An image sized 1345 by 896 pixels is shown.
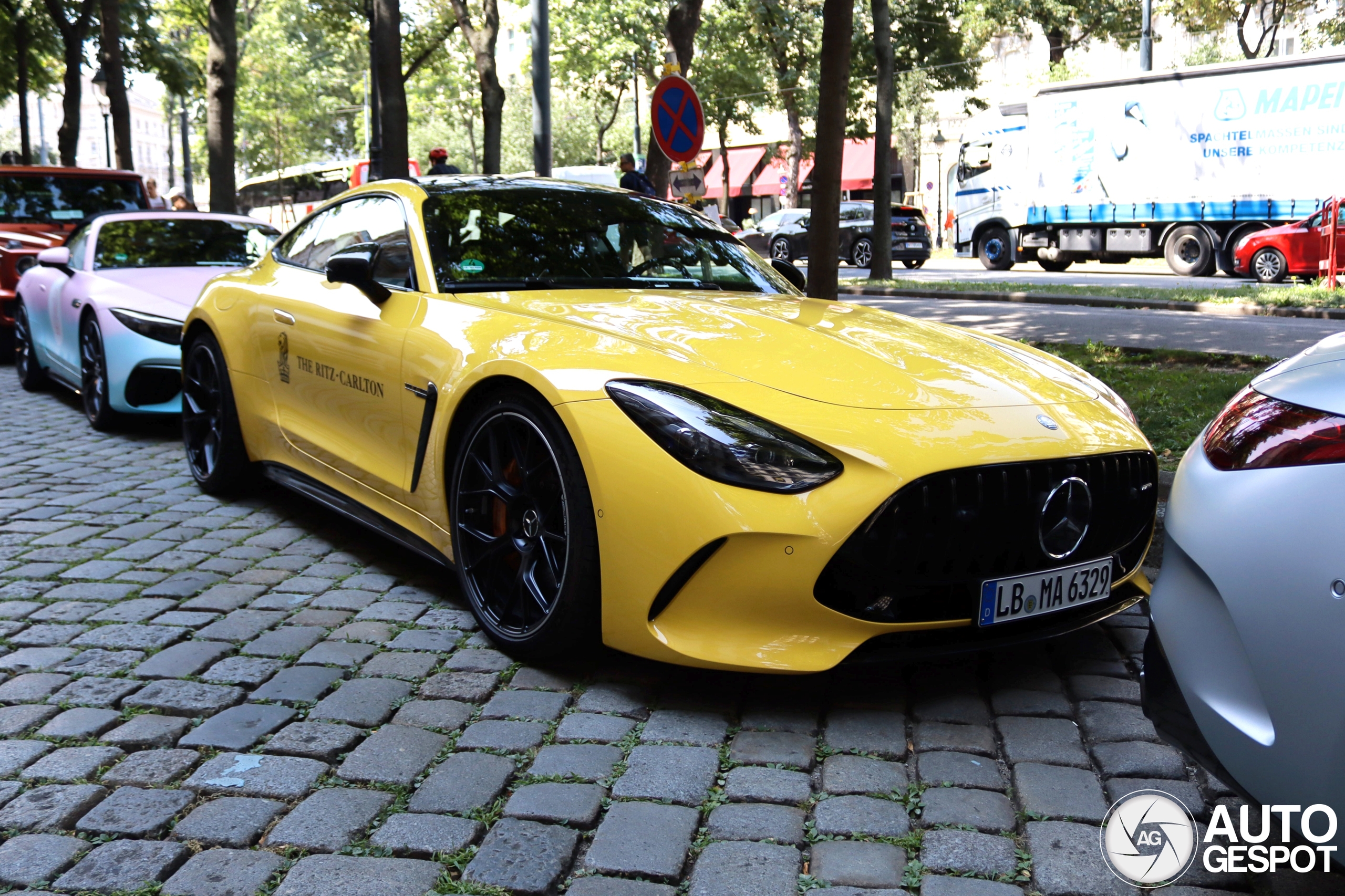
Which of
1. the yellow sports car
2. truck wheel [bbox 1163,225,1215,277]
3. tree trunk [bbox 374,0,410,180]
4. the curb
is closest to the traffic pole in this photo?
tree trunk [bbox 374,0,410,180]

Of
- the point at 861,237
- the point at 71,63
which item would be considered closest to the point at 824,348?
the point at 71,63

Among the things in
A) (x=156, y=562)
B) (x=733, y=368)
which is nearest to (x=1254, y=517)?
(x=733, y=368)

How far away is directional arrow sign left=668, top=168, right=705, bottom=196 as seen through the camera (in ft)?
38.9

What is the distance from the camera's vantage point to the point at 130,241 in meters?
8.08

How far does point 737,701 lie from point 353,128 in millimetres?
64155

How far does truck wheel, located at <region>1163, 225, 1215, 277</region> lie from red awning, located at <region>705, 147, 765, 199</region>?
31171 millimetres

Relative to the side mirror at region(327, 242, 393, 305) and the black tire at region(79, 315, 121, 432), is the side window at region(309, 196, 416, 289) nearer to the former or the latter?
the side mirror at region(327, 242, 393, 305)

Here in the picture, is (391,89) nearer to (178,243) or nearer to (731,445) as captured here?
(178,243)

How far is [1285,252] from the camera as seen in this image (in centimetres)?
1953

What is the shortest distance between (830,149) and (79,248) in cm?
495

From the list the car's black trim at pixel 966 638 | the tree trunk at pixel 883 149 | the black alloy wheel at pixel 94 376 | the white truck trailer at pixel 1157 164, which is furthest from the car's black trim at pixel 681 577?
the white truck trailer at pixel 1157 164

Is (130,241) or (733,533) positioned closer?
(733,533)

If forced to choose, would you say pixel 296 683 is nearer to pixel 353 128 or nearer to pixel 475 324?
pixel 475 324

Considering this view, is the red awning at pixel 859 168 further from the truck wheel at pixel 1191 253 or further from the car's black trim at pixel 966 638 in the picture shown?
the car's black trim at pixel 966 638
